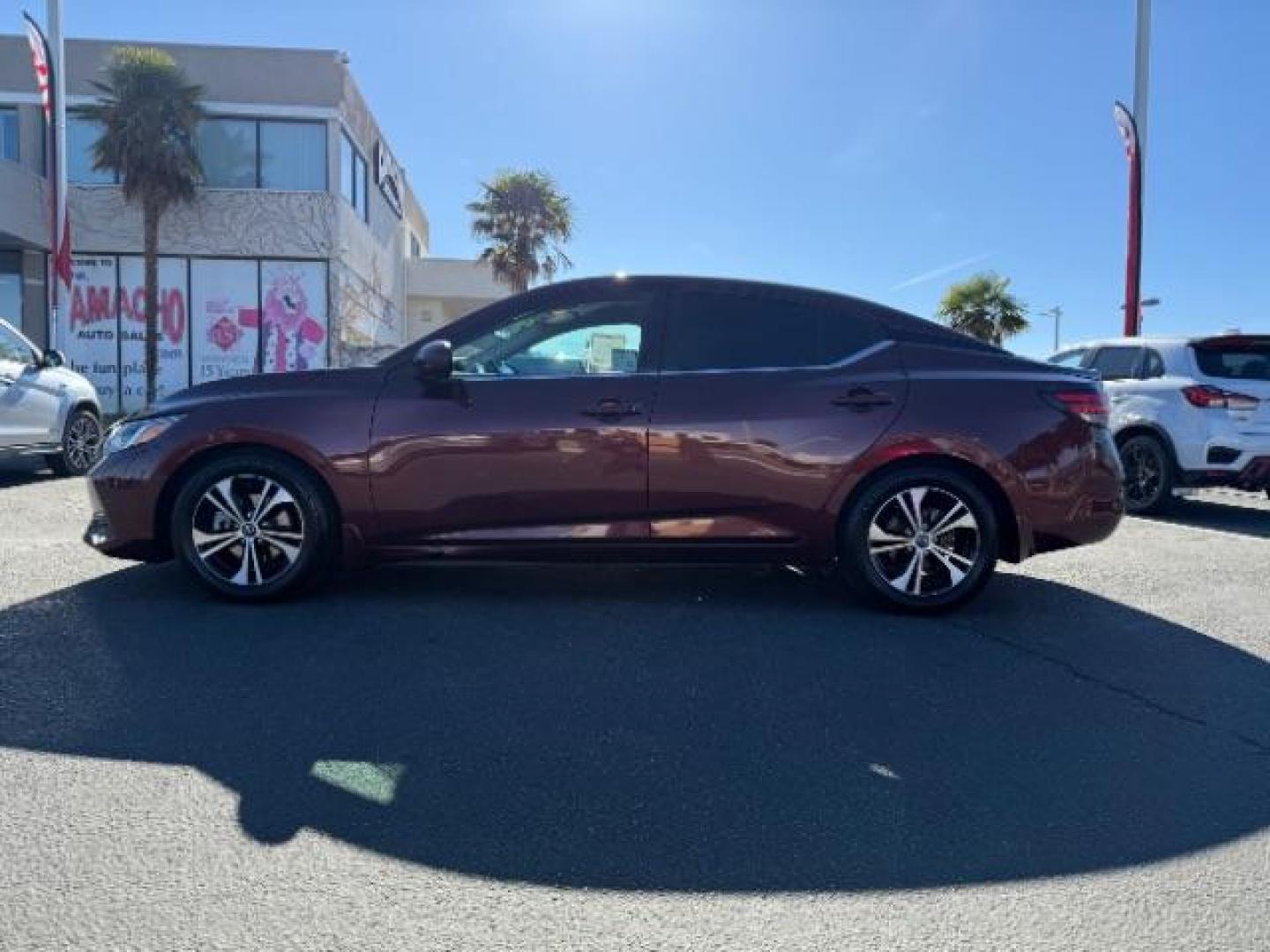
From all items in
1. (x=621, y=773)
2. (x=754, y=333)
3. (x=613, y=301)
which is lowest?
(x=621, y=773)

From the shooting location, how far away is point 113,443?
4.65m

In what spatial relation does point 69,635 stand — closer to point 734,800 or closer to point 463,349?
point 463,349

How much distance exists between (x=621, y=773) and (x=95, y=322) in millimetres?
24316

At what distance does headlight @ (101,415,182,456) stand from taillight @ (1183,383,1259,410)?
7843 mm

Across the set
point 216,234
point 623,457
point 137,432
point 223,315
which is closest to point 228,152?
point 216,234

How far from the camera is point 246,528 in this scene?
15.0 feet

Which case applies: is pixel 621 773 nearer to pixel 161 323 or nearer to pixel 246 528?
pixel 246 528

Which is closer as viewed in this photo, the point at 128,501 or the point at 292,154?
the point at 128,501

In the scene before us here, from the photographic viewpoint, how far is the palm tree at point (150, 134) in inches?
840

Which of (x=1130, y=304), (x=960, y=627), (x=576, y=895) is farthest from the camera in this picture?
(x=1130, y=304)

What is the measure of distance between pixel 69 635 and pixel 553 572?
2381mm

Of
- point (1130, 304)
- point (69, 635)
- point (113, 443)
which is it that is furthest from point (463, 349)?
point (1130, 304)

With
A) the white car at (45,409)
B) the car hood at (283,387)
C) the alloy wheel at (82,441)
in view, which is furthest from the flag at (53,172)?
the car hood at (283,387)

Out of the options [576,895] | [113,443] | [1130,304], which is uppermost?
[1130,304]
